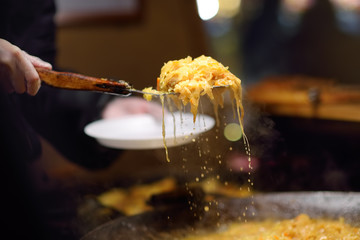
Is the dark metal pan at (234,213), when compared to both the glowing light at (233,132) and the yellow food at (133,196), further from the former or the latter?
the yellow food at (133,196)

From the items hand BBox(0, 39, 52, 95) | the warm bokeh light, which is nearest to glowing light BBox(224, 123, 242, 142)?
hand BBox(0, 39, 52, 95)

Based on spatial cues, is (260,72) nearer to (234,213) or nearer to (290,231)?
(234,213)

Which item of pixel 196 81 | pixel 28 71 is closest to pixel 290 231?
pixel 196 81

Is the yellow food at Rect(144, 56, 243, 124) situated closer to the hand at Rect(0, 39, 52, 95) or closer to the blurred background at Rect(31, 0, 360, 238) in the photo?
the blurred background at Rect(31, 0, 360, 238)

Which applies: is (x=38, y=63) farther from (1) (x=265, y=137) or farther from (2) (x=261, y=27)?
(2) (x=261, y=27)

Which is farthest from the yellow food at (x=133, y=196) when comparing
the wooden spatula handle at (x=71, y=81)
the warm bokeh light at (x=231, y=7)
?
the warm bokeh light at (x=231, y=7)

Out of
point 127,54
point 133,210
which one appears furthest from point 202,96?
point 127,54
